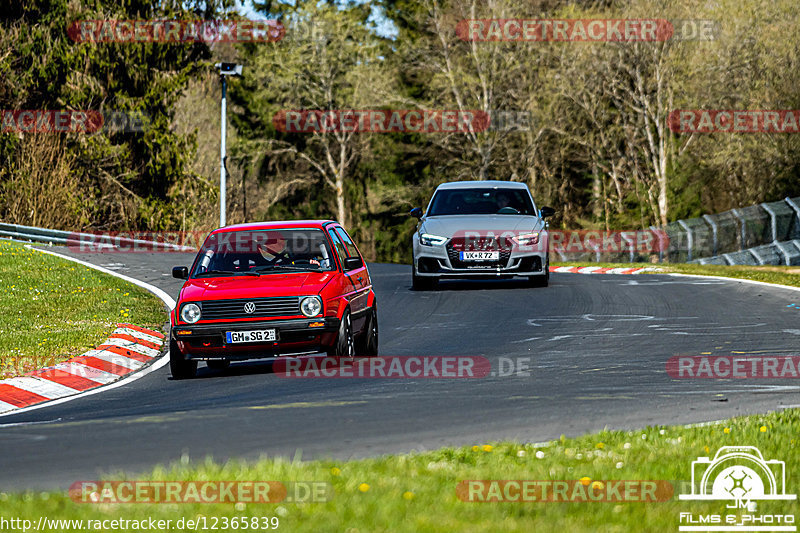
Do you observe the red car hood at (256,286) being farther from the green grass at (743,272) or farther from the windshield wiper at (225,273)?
the green grass at (743,272)

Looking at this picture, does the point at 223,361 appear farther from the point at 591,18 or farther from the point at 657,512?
the point at 591,18

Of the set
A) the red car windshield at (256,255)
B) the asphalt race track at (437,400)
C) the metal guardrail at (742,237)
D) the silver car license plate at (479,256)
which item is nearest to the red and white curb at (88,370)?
the asphalt race track at (437,400)

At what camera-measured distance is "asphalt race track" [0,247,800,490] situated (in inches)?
298

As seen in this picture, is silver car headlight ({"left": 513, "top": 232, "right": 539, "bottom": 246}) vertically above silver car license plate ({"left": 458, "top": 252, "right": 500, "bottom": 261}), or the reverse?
silver car headlight ({"left": 513, "top": 232, "right": 539, "bottom": 246})

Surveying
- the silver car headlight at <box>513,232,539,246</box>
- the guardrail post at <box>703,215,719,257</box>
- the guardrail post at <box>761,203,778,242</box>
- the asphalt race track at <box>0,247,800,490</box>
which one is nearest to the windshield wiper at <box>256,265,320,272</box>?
the asphalt race track at <box>0,247,800,490</box>

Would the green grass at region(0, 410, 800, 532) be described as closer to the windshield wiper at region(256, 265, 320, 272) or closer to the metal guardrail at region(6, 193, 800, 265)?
the windshield wiper at region(256, 265, 320, 272)

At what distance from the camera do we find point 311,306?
1152 cm

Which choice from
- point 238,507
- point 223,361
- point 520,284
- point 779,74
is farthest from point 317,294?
point 779,74

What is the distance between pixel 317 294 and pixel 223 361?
6.61 ft

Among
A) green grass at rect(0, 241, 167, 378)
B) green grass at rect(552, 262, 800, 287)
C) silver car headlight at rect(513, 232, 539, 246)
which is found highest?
silver car headlight at rect(513, 232, 539, 246)

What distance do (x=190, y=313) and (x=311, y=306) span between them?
1228 millimetres

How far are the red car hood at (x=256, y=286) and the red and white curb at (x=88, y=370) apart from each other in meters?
1.47

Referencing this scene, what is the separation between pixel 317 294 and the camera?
11578 mm

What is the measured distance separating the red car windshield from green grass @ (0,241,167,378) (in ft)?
7.05
